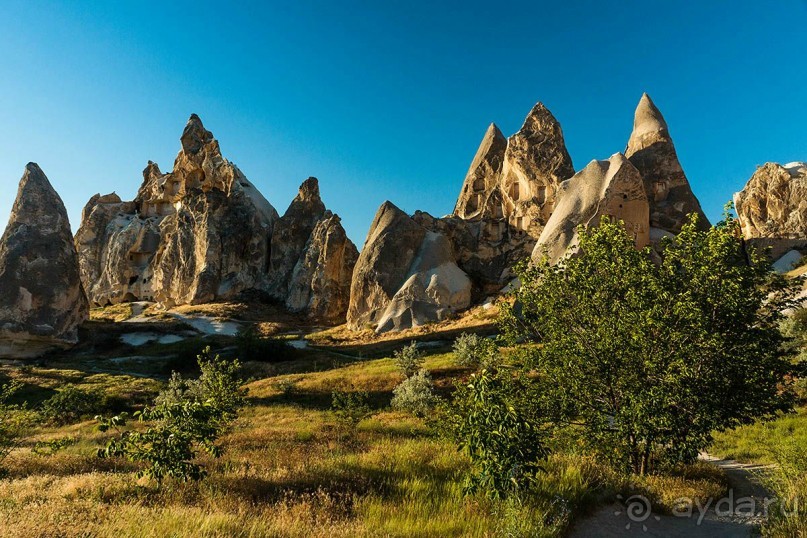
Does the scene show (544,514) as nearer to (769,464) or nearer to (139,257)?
(769,464)

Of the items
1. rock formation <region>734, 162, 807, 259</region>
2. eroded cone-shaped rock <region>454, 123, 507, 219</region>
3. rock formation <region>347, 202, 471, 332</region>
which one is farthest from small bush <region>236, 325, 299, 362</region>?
rock formation <region>734, 162, 807, 259</region>

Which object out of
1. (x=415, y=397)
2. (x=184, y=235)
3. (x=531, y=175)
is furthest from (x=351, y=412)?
(x=184, y=235)

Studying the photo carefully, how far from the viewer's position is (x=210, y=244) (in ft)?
211

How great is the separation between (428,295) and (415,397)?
2791 cm

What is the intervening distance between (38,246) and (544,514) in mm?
51693

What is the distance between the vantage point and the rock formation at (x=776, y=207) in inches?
1767

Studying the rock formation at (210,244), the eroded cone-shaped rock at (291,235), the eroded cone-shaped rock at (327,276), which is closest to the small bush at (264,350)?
the eroded cone-shaped rock at (327,276)

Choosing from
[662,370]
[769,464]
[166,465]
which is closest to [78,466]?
[166,465]

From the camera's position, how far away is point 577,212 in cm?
4147

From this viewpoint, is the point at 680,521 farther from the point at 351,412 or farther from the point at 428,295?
the point at 428,295

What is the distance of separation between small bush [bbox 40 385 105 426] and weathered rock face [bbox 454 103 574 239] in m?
43.8

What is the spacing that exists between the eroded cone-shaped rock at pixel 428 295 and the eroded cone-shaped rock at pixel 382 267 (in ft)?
4.19

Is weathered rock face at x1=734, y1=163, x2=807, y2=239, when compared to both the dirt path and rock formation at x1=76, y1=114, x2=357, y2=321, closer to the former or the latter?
rock formation at x1=76, y1=114, x2=357, y2=321

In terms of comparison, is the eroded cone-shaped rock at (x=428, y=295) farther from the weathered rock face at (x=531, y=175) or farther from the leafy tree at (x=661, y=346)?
the leafy tree at (x=661, y=346)
